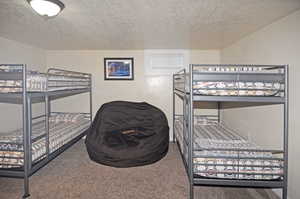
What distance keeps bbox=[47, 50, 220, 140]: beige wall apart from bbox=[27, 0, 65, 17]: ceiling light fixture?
231 cm

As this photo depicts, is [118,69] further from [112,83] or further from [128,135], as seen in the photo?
[128,135]

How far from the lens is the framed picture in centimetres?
396

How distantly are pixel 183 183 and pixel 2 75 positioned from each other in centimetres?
238

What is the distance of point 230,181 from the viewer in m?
1.81

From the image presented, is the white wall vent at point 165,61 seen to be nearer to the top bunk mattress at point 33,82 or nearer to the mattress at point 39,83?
the mattress at point 39,83

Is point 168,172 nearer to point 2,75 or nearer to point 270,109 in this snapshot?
point 270,109

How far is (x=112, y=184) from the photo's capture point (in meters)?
2.26


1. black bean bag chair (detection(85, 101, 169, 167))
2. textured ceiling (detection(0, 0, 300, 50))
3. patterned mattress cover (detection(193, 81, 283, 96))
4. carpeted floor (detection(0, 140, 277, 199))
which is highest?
textured ceiling (detection(0, 0, 300, 50))

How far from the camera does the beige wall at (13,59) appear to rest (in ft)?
9.44

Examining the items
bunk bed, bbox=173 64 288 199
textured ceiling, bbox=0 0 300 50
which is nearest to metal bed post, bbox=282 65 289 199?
bunk bed, bbox=173 64 288 199

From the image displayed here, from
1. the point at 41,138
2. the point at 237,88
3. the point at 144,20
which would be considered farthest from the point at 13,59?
the point at 237,88

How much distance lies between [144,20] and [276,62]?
154 cm

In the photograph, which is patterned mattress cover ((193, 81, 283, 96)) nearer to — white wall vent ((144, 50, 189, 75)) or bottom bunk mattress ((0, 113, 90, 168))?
bottom bunk mattress ((0, 113, 90, 168))

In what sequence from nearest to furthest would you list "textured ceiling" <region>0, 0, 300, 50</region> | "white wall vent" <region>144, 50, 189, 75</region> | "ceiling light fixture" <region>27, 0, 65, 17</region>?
"ceiling light fixture" <region>27, 0, 65, 17</region>, "textured ceiling" <region>0, 0, 300, 50</region>, "white wall vent" <region>144, 50, 189, 75</region>
